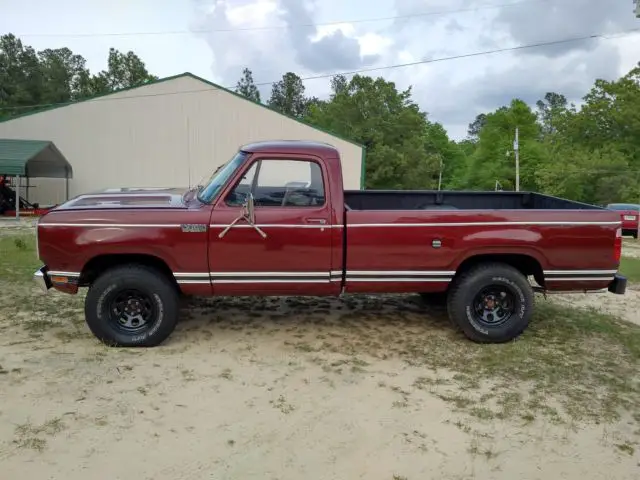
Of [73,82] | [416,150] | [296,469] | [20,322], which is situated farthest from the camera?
[73,82]

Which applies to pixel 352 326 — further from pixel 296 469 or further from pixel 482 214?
pixel 296 469

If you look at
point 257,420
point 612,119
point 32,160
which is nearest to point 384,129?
point 612,119

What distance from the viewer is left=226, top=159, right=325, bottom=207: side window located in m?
5.12

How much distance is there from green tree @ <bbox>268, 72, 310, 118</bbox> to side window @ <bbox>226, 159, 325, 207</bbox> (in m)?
90.0

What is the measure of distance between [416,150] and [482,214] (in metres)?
45.1

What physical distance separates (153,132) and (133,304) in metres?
21.7

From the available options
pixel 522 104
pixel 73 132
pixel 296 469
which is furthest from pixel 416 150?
pixel 296 469

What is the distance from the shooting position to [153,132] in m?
25.2

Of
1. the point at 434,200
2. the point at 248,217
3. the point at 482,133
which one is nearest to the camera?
the point at 248,217

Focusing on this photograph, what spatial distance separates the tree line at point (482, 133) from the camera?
1843 inches

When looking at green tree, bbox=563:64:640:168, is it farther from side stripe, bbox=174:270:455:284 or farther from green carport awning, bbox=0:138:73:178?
side stripe, bbox=174:270:455:284

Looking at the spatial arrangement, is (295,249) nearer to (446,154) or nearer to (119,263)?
(119,263)

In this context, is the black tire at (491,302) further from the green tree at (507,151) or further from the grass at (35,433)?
the green tree at (507,151)

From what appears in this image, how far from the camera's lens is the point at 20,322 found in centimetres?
573
